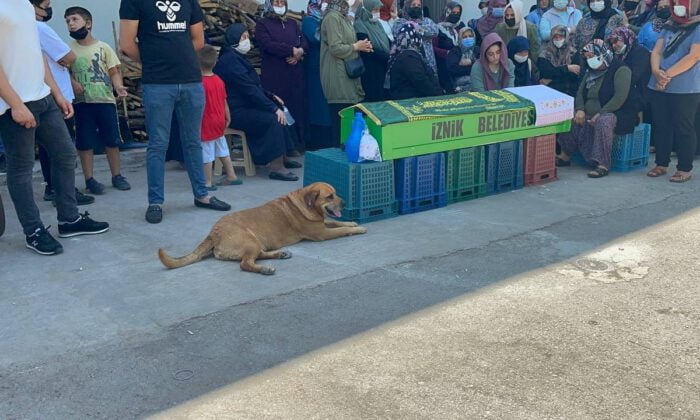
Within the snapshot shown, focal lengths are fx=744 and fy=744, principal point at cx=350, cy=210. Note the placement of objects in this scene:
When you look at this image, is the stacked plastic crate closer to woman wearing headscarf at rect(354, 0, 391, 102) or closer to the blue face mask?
woman wearing headscarf at rect(354, 0, 391, 102)

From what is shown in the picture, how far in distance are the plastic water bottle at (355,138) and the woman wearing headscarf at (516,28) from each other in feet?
12.2

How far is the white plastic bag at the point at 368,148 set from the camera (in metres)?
6.05

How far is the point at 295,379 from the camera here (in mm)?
3553

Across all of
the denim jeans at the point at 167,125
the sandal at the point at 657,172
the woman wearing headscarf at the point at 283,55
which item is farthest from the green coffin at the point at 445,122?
the woman wearing headscarf at the point at 283,55

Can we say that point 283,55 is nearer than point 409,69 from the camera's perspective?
No

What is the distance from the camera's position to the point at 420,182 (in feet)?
21.2

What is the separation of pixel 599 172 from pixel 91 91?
Result: 5.17 meters

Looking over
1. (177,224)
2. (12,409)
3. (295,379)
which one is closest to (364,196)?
(177,224)

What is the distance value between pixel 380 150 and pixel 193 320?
249cm

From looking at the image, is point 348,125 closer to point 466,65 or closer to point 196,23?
point 196,23

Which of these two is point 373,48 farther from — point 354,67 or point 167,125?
point 167,125

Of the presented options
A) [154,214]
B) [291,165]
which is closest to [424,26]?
[291,165]

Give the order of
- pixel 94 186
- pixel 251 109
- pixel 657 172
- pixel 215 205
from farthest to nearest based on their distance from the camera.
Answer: pixel 657 172 < pixel 251 109 < pixel 94 186 < pixel 215 205

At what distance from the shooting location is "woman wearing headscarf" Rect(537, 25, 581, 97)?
861 cm
